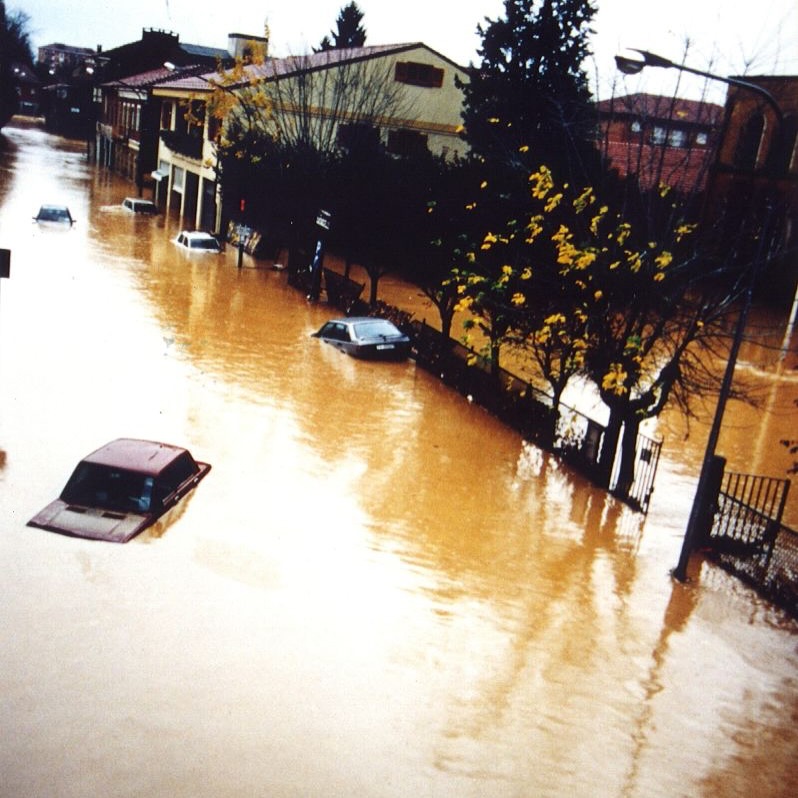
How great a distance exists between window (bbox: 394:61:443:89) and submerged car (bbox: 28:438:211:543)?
3185 cm

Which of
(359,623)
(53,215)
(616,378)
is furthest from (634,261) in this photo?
(53,215)

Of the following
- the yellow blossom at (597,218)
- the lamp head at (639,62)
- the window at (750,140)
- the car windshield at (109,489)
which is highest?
the window at (750,140)

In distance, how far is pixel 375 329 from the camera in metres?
23.7

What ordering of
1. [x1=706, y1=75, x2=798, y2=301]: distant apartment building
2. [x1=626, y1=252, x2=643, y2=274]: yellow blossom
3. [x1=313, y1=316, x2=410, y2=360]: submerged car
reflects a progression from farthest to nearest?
[x1=706, y1=75, x2=798, y2=301]: distant apartment building
[x1=313, y1=316, x2=410, y2=360]: submerged car
[x1=626, y1=252, x2=643, y2=274]: yellow blossom

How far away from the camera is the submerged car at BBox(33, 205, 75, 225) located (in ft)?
126

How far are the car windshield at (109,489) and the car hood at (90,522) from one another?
115mm

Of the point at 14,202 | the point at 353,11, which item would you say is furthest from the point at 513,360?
the point at 353,11

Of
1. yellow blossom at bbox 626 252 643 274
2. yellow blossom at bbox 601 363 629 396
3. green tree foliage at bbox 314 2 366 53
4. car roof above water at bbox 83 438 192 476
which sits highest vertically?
green tree foliage at bbox 314 2 366 53

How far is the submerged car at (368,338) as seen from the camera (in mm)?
23062

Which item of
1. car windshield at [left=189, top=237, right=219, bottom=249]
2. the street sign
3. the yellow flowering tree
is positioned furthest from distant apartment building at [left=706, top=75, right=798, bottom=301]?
car windshield at [left=189, top=237, right=219, bottom=249]

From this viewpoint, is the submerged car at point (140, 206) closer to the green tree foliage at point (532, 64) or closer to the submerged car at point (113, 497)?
the green tree foliage at point (532, 64)

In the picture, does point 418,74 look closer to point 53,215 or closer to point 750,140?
point 750,140

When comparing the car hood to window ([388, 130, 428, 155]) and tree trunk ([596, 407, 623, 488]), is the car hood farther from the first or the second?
window ([388, 130, 428, 155])

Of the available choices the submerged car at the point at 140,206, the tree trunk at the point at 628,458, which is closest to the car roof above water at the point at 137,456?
the tree trunk at the point at 628,458
